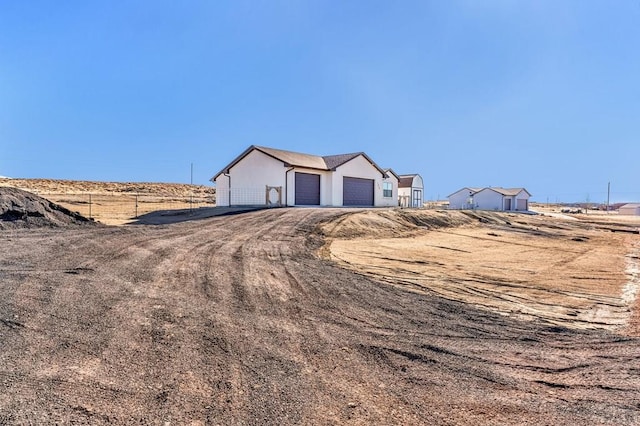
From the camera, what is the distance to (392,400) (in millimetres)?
4023

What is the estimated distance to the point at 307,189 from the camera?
31.6 m

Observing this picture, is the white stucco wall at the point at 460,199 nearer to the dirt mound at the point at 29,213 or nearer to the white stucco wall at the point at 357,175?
the white stucco wall at the point at 357,175

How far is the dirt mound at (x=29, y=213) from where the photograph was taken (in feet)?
48.6

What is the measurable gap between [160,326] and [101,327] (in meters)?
0.75

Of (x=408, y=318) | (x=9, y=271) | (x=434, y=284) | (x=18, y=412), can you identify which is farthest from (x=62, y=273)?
(x=434, y=284)

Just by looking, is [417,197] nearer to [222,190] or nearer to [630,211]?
[222,190]

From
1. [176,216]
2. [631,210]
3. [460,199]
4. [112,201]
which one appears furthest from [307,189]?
[631,210]

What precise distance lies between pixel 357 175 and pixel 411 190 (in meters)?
16.5

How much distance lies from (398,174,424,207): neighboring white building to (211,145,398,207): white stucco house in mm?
12622

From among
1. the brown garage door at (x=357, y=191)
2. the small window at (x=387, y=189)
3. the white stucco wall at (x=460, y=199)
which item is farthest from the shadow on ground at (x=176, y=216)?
the white stucco wall at (x=460, y=199)

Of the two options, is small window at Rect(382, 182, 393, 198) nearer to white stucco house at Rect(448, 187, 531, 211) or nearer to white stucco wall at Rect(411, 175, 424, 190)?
white stucco wall at Rect(411, 175, 424, 190)

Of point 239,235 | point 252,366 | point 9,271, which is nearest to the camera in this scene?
point 252,366

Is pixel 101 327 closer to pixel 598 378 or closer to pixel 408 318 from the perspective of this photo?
pixel 408 318

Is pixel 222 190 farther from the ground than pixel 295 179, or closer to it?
closer to it
